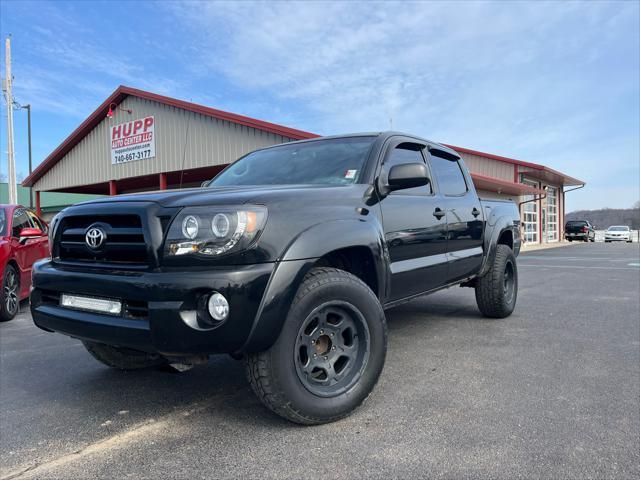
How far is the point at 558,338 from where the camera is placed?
452 cm

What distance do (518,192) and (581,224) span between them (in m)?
14.7

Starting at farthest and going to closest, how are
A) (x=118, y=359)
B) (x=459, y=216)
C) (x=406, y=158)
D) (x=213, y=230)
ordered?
(x=459, y=216) < (x=406, y=158) < (x=118, y=359) < (x=213, y=230)

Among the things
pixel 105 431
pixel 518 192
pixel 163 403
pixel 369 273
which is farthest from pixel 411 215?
pixel 518 192

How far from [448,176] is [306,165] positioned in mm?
1685

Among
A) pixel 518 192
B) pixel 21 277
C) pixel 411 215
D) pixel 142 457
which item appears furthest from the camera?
pixel 518 192

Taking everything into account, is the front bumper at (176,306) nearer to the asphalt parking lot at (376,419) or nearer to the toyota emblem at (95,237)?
the toyota emblem at (95,237)

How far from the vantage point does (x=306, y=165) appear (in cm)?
356

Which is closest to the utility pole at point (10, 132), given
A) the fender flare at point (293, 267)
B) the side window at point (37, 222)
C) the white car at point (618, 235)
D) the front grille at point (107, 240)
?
the side window at point (37, 222)

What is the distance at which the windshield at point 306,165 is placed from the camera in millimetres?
3354

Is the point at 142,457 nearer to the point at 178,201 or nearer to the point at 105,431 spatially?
the point at 105,431

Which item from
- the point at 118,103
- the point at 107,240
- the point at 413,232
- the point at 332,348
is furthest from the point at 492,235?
the point at 118,103

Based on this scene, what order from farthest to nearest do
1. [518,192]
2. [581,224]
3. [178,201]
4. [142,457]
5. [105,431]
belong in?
[581,224] → [518,192] → [105,431] → [178,201] → [142,457]

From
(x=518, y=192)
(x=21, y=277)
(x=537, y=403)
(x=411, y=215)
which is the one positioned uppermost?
(x=518, y=192)

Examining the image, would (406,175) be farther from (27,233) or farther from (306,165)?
(27,233)
